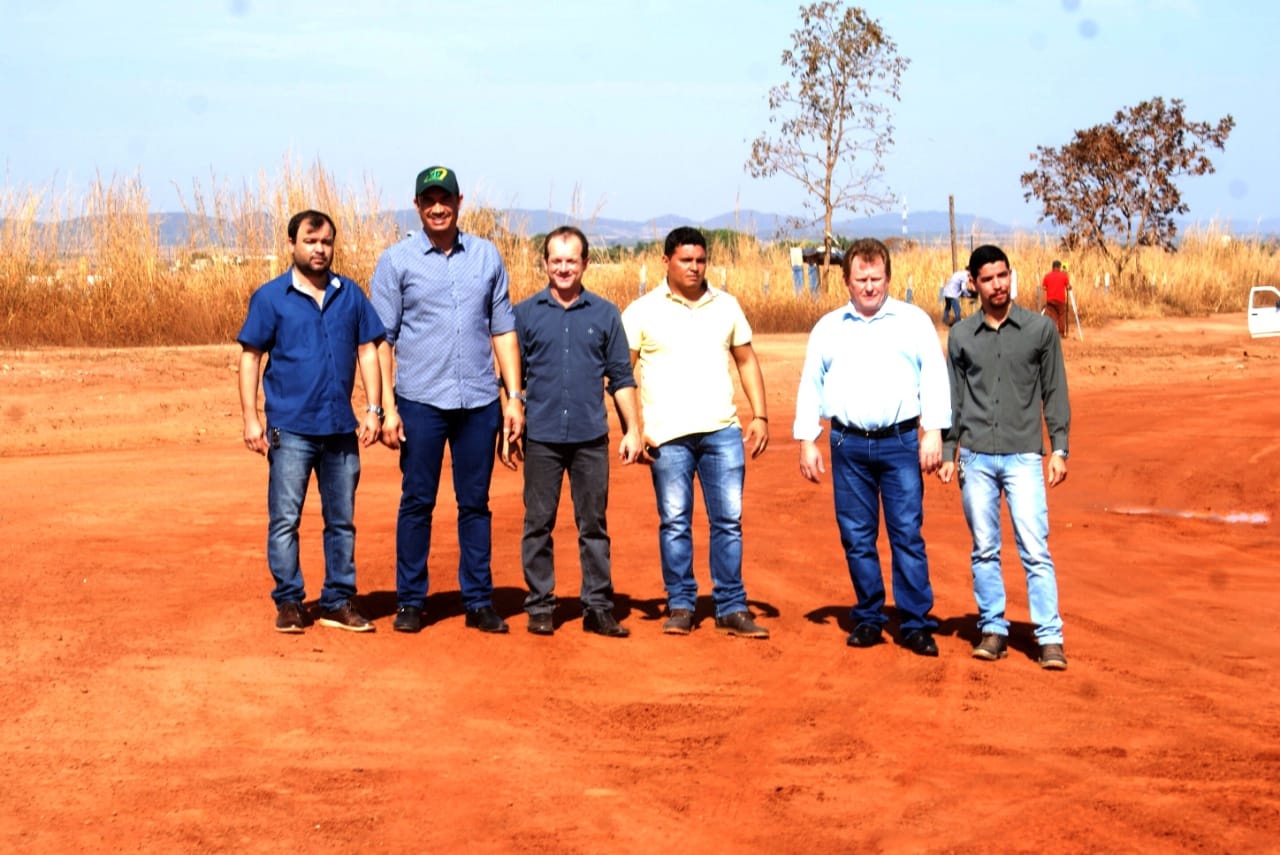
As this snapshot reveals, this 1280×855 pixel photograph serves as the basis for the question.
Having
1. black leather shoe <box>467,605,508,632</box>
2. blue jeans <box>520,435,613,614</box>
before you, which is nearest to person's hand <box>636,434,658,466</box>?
blue jeans <box>520,435,613,614</box>

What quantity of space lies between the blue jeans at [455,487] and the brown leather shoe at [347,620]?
203 mm

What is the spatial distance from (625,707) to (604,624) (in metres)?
1.17

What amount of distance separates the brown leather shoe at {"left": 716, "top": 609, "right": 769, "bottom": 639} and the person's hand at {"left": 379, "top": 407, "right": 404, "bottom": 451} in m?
1.73

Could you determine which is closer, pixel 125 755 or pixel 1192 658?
pixel 125 755

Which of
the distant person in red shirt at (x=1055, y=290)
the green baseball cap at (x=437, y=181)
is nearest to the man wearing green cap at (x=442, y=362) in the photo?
the green baseball cap at (x=437, y=181)

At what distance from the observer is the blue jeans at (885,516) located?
7.36 metres

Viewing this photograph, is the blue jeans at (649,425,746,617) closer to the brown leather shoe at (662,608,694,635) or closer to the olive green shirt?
the brown leather shoe at (662,608,694,635)

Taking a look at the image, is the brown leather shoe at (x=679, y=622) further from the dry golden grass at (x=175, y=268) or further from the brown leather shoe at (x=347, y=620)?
the dry golden grass at (x=175, y=268)

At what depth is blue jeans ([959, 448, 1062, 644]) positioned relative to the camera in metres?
7.17

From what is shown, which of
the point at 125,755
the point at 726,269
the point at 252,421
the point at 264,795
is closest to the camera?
the point at 264,795

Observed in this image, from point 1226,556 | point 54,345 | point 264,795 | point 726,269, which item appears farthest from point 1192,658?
point 726,269

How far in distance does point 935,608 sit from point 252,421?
11.8ft

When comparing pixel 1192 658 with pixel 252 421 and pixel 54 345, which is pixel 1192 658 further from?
pixel 54 345

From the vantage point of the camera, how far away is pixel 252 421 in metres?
7.26
